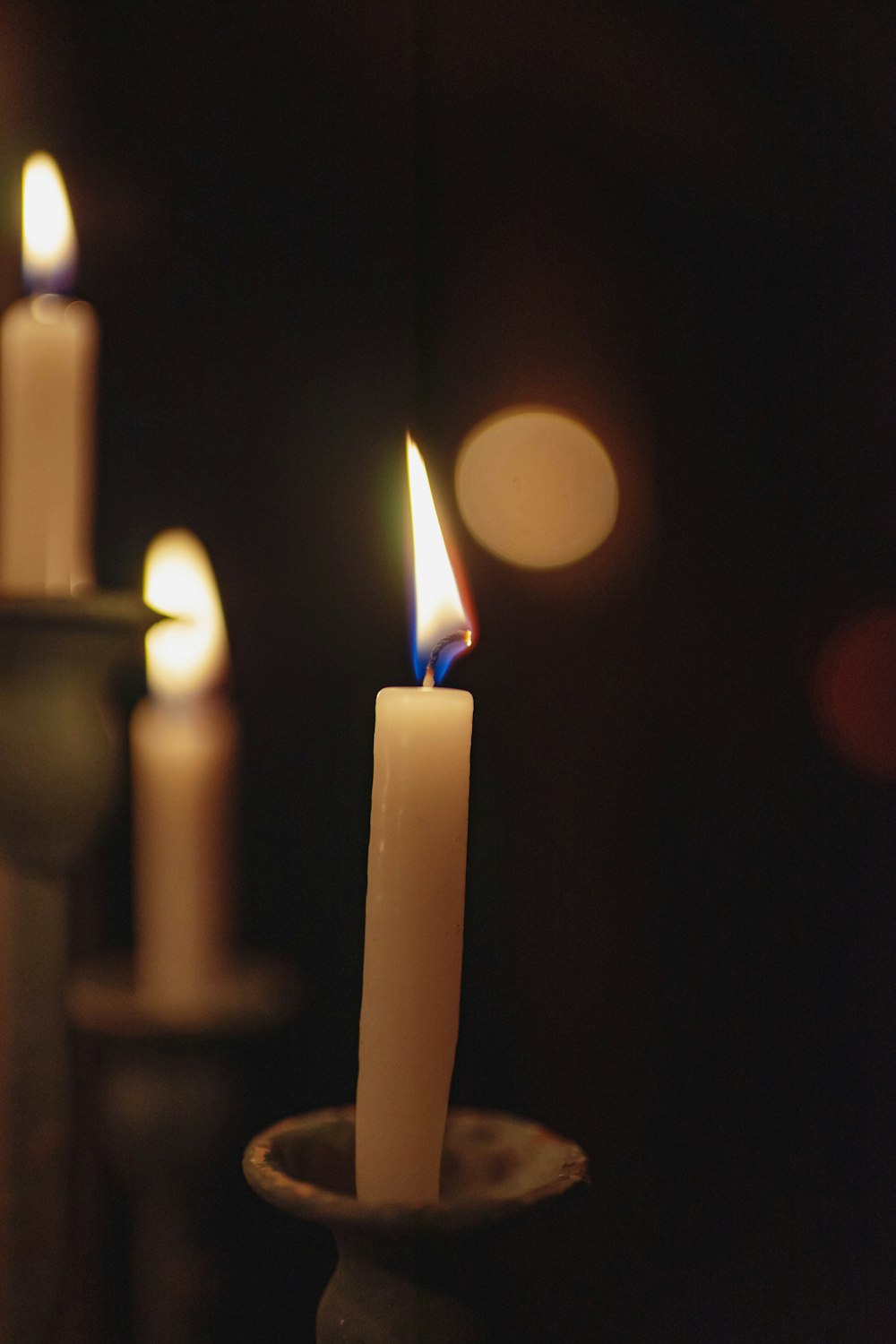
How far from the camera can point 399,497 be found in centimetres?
55

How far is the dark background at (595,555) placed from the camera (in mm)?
421

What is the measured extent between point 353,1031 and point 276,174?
0.43 meters

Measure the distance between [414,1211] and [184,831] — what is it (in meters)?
0.22

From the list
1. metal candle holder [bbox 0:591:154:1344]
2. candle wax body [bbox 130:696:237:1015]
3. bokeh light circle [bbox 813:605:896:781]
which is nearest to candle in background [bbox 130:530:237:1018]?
candle wax body [bbox 130:696:237:1015]

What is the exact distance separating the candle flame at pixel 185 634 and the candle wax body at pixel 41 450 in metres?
0.10

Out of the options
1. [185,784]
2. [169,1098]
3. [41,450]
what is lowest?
[169,1098]

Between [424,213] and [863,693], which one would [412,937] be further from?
[424,213]

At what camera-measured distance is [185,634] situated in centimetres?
40

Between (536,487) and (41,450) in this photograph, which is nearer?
(41,450)

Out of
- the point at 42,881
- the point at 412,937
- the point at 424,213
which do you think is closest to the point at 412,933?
the point at 412,937

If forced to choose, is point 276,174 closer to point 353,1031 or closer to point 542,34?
point 542,34

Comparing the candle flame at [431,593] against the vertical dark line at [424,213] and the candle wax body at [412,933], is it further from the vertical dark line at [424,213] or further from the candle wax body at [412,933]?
the vertical dark line at [424,213]

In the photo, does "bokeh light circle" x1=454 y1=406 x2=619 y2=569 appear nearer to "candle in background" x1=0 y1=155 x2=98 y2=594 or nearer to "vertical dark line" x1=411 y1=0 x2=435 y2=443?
"vertical dark line" x1=411 y1=0 x2=435 y2=443

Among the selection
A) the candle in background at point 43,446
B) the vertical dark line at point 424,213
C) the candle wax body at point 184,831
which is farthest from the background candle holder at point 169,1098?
the vertical dark line at point 424,213
